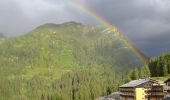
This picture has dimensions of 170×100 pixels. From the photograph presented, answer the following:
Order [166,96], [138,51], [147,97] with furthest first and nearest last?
1. [138,51]
2. [147,97]
3. [166,96]

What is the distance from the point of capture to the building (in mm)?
129613

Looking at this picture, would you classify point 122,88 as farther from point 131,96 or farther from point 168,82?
point 168,82

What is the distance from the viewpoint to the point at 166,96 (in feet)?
403

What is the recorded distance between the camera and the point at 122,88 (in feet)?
Result: 547

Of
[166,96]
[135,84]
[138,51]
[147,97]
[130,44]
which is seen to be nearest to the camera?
[166,96]

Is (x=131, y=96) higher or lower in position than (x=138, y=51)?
lower

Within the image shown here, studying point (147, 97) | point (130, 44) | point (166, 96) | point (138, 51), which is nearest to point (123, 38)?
point (130, 44)

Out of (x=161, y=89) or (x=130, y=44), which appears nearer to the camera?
(x=161, y=89)

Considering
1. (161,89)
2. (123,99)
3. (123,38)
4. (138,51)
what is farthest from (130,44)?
(161,89)

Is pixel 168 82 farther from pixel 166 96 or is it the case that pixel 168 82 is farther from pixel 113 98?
pixel 113 98

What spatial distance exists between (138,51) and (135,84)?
99.7ft

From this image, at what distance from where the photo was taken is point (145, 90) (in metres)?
142

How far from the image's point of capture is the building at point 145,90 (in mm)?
129613

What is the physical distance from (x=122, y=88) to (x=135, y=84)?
17142 mm
